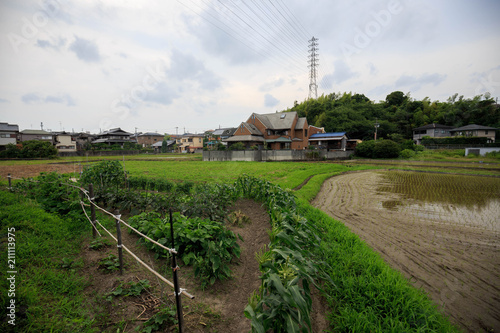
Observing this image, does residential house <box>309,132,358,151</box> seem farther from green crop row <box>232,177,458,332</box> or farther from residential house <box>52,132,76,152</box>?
residential house <box>52,132,76,152</box>

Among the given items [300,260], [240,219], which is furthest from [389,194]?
[300,260]

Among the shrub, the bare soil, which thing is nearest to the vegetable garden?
the bare soil

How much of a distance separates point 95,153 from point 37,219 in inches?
1643

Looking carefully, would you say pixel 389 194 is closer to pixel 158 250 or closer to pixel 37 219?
pixel 158 250

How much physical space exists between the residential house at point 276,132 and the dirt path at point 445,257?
3062 cm

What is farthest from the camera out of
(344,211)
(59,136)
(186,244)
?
(59,136)

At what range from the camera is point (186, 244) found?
355 cm

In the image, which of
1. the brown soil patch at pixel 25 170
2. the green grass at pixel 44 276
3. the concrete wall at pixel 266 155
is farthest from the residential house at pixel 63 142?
the green grass at pixel 44 276

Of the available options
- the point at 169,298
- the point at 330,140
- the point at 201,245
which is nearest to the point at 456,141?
the point at 330,140

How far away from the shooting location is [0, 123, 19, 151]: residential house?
117ft

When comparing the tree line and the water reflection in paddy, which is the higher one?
the tree line

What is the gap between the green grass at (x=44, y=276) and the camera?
2088 mm

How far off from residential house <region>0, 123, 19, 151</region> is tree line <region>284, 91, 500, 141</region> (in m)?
60.4

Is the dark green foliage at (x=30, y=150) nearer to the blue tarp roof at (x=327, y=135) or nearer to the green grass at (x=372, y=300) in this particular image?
the green grass at (x=372, y=300)
